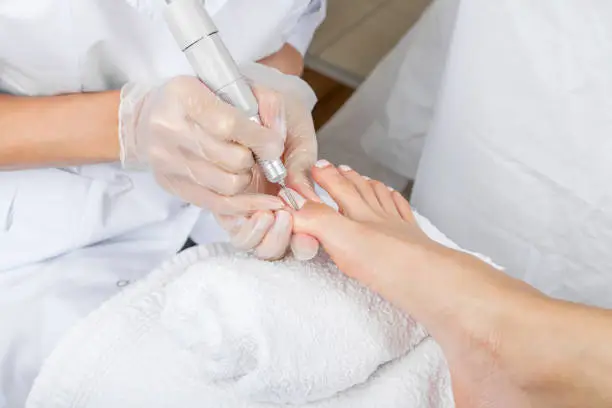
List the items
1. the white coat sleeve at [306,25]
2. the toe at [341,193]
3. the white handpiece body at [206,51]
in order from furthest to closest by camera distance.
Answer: the white coat sleeve at [306,25] < the toe at [341,193] < the white handpiece body at [206,51]

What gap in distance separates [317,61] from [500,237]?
2.77 feet

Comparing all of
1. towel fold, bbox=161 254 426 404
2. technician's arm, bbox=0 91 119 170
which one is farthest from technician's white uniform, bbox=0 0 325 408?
towel fold, bbox=161 254 426 404

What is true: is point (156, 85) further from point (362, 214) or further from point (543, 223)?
point (543, 223)

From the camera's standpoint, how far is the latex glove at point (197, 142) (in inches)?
25.6

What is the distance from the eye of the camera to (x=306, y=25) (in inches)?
39.3

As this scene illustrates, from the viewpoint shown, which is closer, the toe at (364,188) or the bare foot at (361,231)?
the bare foot at (361,231)

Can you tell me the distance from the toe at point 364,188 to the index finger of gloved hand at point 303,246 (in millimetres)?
136

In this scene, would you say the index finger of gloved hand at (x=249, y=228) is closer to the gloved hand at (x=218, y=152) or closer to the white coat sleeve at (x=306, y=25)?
the gloved hand at (x=218, y=152)

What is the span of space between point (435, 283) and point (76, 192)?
16.7 inches

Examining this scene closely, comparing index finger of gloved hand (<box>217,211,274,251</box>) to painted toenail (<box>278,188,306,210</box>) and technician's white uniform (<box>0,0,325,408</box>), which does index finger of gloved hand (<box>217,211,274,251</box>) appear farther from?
technician's white uniform (<box>0,0,325,408</box>)

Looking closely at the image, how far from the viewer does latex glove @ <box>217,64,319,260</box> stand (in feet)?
2.32

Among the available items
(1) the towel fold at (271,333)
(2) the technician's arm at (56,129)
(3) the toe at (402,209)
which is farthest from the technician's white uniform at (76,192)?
(3) the toe at (402,209)

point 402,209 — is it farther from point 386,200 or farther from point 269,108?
point 269,108

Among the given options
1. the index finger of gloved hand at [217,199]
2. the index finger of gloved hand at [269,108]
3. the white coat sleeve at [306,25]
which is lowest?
the index finger of gloved hand at [217,199]
